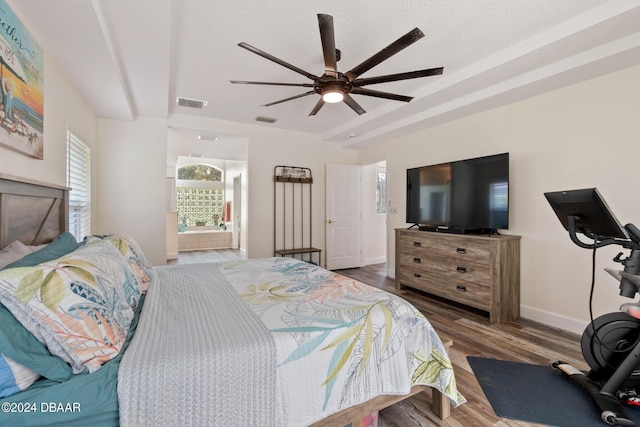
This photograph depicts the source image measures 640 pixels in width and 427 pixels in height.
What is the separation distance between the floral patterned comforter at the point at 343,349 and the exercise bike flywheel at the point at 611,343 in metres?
1.12

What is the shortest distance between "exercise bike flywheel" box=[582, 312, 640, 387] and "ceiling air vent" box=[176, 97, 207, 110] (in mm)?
4448

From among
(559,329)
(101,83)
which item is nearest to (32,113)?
(101,83)

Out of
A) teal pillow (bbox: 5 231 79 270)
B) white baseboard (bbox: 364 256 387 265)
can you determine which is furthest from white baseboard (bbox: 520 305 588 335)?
teal pillow (bbox: 5 231 79 270)

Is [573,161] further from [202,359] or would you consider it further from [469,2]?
[202,359]

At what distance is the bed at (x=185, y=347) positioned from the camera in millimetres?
914

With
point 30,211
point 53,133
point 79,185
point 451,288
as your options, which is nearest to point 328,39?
point 30,211

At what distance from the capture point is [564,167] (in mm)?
2881

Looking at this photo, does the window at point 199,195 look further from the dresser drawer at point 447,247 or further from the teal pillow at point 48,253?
the teal pillow at point 48,253

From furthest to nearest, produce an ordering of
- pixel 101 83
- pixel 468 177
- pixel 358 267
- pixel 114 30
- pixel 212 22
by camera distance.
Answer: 1. pixel 358 267
2. pixel 468 177
3. pixel 101 83
4. pixel 212 22
5. pixel 114 30

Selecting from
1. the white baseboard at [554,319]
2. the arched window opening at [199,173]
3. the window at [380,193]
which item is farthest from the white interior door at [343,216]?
the arched window opening at [199,173]

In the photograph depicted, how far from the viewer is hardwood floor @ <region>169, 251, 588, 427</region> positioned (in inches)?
65.7

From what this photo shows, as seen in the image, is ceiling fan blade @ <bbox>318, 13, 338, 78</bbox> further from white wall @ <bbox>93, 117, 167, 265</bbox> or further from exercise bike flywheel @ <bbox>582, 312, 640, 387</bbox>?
white wall @ <bbox>93, 117, 167, 265</bbox>

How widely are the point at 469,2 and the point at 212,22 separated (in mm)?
1847

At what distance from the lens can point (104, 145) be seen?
3.80m
